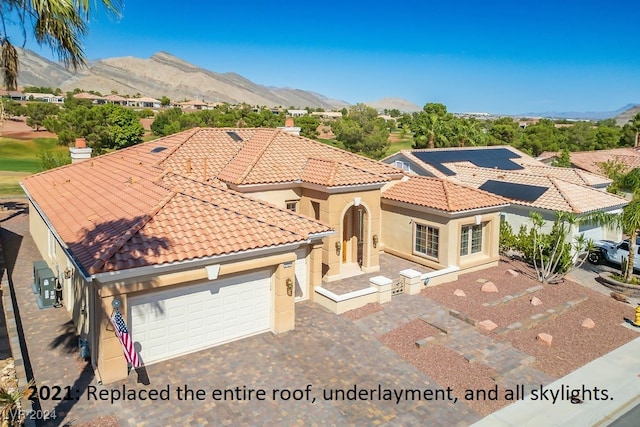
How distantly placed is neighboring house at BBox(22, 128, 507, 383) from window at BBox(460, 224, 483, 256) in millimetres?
82

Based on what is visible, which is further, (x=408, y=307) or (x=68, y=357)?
(x=408, y=307)

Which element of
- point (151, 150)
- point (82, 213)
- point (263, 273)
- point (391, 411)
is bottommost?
point (391, 411)

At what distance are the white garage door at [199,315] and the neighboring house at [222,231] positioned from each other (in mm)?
33

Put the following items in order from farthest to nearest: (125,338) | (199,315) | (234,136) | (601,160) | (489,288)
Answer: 1. (601,160)
2. (234,136)
3. (489,288)
4. (199,315)
5. (125,338)

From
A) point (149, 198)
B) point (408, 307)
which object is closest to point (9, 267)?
point (149, 198)

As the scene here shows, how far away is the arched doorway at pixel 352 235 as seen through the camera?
2277cm

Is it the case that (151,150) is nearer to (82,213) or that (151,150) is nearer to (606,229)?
(82,213)

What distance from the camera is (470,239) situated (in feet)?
78.5

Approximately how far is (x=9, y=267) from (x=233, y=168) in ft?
37.0

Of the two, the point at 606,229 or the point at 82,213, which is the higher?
the point at 82,213

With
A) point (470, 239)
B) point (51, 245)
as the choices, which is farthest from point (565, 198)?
point (51, 245)

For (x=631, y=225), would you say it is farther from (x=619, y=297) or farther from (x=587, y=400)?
(x=587, y=400)

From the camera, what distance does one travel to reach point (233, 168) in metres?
23.0

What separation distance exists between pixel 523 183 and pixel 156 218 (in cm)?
2361
